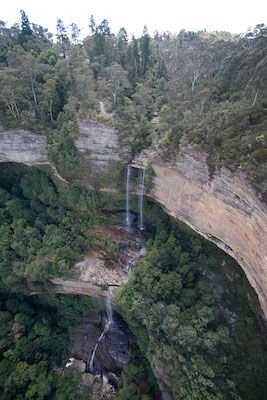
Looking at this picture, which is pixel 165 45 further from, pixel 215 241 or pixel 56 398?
pixel 56 398

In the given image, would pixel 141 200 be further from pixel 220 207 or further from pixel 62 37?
pixel 62 37

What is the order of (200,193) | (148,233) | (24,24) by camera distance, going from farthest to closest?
(24,24) < (148,233) < (200,193)

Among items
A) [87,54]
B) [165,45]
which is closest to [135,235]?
[87,54]

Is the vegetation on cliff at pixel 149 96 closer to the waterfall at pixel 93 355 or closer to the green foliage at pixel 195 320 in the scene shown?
the green foliage at pixel 195 320

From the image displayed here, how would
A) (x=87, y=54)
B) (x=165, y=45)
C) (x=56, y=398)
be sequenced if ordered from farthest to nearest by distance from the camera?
(x=165, y=45) → (x=87, y=54) → (x=56, y=398)

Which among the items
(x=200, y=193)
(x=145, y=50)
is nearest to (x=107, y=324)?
(x=200, y=193)

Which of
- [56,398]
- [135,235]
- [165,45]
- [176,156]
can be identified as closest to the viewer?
[176,156]
